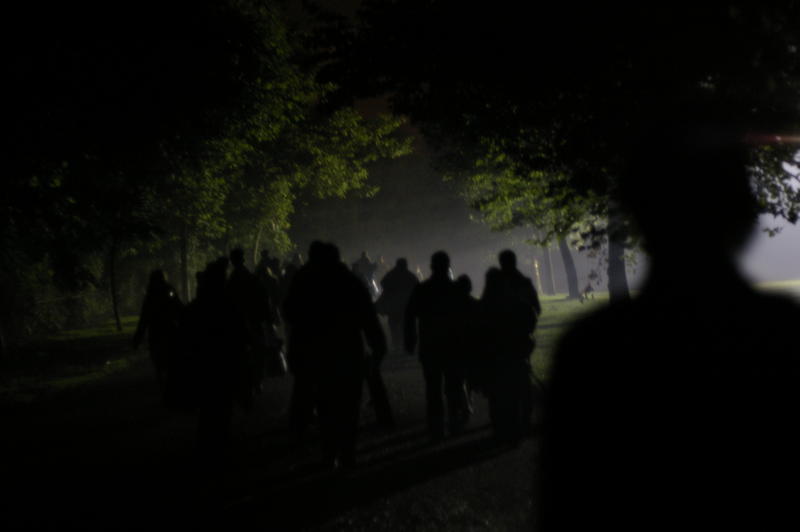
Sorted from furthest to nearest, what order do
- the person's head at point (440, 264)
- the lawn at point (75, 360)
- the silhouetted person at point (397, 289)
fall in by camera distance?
the silhouetted person at point (397, 289)
the lawn at point (75, 360)
the person's head at point (440, 264)

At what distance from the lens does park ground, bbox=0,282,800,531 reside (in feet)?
13.4

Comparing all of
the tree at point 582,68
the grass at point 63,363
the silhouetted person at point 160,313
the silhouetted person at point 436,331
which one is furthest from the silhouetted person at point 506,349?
the grass at point 63,363

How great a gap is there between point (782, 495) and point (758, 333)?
72 cm

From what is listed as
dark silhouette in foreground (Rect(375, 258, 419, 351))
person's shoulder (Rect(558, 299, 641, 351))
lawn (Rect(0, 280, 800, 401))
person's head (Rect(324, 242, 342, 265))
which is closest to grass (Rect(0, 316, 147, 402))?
lawn (Rect(0, 280, 800, 401))

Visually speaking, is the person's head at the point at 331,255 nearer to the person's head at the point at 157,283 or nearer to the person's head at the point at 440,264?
the person's head at the point at 440,264

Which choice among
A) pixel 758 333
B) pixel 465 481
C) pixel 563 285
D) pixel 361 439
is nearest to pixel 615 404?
pixel 758 333

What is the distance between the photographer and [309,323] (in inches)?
196

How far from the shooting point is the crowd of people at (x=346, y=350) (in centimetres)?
496

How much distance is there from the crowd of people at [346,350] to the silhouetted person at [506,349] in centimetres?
1

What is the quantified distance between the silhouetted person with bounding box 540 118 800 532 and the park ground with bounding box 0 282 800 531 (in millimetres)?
352

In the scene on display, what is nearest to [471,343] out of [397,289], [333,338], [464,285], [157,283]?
[464,285]

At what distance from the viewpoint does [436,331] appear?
597cm

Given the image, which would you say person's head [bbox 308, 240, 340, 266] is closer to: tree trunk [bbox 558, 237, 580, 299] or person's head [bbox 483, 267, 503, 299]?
person's head [bbox 483, 267, 503, 299]

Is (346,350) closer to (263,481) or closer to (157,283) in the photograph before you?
(263,481)
